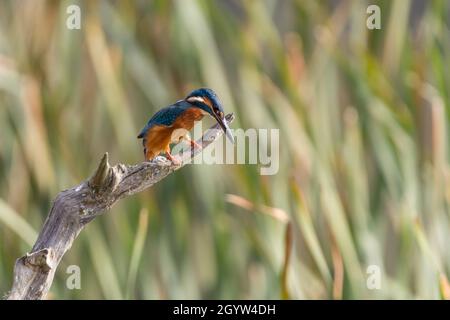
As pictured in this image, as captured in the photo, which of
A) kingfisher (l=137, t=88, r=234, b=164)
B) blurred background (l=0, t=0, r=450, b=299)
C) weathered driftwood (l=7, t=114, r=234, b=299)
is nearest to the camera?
weathered driftwood (l=7, t=114, r=234, b=299)

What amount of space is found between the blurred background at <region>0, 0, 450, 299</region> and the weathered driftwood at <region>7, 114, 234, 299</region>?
0.68 metres

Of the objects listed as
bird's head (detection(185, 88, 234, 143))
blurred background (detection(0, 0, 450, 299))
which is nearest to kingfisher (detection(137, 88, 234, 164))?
bird's head (detection(185, 88, 234, 143))

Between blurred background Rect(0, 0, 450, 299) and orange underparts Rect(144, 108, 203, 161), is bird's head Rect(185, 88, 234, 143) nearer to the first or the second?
orange underparts Rect(144, 108, 203, 161)

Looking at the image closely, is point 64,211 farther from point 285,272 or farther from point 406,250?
point 406,250

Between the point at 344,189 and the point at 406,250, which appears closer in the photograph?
the point at 406,250

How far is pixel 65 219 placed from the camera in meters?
0.70

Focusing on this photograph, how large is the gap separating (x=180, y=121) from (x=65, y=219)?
16cm

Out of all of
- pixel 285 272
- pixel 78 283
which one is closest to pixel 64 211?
pixel 285 272

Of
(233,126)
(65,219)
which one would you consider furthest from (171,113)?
(233,126)

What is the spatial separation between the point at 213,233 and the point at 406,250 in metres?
0.34

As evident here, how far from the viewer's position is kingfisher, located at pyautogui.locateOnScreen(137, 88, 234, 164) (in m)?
0.77

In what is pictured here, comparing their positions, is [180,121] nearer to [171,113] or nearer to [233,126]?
[171,113]

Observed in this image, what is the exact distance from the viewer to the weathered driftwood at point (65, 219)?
675mm

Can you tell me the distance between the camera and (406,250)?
1413 millimetres
